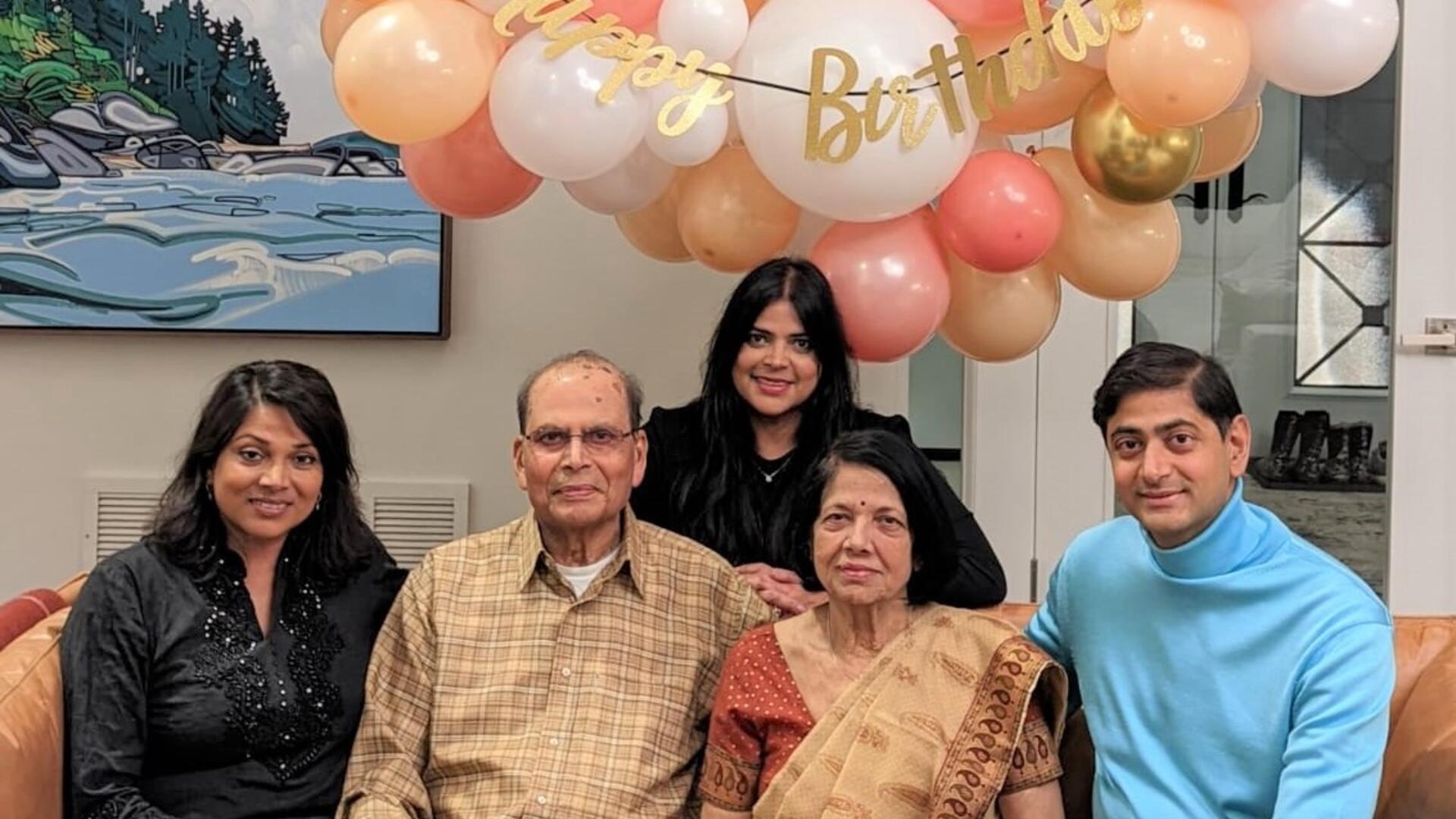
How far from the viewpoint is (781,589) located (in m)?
2.03

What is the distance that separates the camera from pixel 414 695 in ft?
6.36

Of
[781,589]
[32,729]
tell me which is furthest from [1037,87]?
[32,729]

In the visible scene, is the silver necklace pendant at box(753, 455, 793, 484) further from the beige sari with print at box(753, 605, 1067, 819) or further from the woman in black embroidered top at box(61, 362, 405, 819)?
the woman in black embroidered top at box(61, 362, 405, 819)

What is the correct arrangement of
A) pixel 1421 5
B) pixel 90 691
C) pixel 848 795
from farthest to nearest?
pixel 1421 5, pixel 90 691, pixel 848 795

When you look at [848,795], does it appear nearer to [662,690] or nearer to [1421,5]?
[662,690]

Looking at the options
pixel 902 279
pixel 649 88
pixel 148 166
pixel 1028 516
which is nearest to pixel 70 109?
pixel 148 166

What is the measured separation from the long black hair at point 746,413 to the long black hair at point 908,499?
0.32m

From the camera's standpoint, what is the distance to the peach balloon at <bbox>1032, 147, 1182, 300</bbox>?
6.97 ft

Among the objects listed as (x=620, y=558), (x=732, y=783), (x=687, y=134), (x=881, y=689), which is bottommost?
(x=732, y=783)

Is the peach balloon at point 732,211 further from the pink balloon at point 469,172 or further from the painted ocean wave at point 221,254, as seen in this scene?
the painted ocean wave at point 221,254

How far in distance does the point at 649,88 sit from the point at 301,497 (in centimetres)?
73

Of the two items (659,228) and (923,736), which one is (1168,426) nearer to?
(923,736)

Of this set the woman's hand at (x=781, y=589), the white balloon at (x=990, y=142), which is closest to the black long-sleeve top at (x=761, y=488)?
the woman's hand at (x=781, y=589)

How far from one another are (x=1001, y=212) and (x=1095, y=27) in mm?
274
